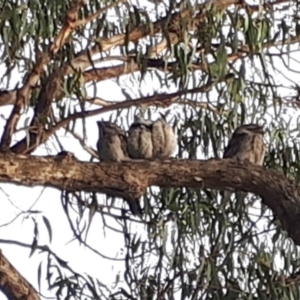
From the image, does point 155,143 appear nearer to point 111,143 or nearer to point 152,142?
point 152,142

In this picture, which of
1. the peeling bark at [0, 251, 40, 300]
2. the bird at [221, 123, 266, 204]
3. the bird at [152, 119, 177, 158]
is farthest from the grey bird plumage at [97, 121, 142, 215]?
the peeling bark at [0, 251, 40, 300]

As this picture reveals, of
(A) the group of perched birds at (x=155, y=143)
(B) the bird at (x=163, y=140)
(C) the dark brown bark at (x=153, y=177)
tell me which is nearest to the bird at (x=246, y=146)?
(A) the group of perched birds at (x=155, y=143)

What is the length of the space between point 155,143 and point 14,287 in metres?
0.83

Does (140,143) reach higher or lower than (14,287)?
higher

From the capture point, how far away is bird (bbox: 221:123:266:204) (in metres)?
3.52

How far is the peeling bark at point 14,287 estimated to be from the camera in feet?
10.2

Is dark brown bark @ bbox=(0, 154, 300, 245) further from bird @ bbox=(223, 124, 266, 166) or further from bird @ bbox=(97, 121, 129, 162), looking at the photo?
bird @ bbox=(97, 121, 129, 162)

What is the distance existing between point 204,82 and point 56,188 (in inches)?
33.0

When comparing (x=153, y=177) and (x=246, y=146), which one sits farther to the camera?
(x=246, y=146)

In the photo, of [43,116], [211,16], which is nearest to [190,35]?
[211,16]

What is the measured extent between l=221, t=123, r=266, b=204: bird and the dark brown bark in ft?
1.71

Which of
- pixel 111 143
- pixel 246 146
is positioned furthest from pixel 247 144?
pixel 111 143

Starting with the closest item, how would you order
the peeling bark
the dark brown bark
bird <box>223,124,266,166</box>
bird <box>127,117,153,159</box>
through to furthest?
the dark brown bark
the peeling bark
bird <box>223,124,266,166</box>
bird <box>127,117,153,159</box>

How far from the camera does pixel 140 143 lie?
12.0ft
